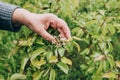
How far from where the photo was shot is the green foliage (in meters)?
1.69

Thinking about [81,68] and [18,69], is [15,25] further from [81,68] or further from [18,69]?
[81,68]

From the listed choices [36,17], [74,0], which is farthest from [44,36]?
[74,0]

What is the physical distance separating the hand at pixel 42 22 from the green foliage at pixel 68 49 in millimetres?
49

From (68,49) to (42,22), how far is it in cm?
17

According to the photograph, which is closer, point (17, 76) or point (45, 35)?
point (45, 35)

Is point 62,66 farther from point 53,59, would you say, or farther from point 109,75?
point 109,75

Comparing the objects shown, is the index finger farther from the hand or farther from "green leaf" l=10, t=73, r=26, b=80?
"green leaf" l=10, t=73, r=26, b=80

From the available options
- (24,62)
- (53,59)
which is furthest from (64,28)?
(24,62)

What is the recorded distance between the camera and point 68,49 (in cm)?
168

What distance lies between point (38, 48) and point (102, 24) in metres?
0.36

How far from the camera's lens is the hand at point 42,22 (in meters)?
1.62

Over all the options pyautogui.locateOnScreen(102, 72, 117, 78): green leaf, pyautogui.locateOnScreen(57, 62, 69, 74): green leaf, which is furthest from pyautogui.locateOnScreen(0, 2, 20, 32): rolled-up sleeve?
pyautogui.locateOnScreen(102, 72, 117, 78): green leaf

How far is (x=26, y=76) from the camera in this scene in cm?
178

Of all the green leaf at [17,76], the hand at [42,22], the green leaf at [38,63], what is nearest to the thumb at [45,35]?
the hand at [42,22]
